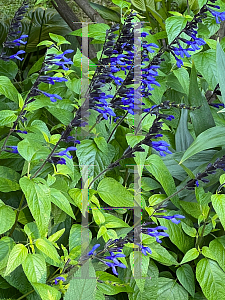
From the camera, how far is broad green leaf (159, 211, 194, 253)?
849 mm

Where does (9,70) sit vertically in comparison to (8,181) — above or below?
above

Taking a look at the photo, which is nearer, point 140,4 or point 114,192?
point 114,192

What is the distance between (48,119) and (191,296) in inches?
27.9

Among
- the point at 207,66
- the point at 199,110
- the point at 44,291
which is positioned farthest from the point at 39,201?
the point at 207,66

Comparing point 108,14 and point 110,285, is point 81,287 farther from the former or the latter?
point 108,14

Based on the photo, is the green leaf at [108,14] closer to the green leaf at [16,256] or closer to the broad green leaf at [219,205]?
the broad green leaf at [219,205]

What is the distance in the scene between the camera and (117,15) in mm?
1779

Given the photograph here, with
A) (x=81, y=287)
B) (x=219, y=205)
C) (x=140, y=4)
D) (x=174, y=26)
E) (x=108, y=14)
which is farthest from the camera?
(x=108, y=14)

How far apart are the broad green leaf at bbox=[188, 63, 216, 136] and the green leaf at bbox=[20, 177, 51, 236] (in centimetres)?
57

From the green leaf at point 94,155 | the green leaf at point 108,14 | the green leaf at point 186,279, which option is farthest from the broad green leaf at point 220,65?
the green leaf at point 108,14

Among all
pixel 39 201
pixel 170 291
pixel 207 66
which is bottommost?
pixel 170 291

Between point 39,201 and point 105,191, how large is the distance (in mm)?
207

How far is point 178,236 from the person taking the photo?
2.82 feet

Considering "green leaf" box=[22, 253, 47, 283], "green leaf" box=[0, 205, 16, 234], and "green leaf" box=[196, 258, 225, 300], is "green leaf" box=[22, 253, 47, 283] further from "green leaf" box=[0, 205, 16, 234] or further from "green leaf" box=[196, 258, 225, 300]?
"green leaf" box=[196, 258, 225, 300]
